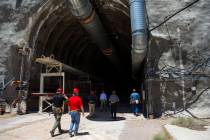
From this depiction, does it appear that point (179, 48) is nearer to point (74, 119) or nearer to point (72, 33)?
point (74, 119)

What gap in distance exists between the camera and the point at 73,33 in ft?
82.9

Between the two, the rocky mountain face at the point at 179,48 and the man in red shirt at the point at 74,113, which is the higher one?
the rocky mountain face at the point at 179,48

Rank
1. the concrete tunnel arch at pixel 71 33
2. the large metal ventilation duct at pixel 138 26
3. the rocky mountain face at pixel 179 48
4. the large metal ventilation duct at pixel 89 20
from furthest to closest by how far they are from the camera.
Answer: the concrete tunnel arch at pixel 71 33, the large metal ventilation duct at pixel 89 20, the rocky mountain face at pixel 179 48, the large metal ventilation duct at pixel 138 26

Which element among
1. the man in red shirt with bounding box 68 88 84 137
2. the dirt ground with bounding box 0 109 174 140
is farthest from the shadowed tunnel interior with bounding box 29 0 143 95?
the man in red shirt with bounding box 68 88 84 137

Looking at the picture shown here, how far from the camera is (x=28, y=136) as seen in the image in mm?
11656

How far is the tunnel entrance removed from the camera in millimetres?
20500

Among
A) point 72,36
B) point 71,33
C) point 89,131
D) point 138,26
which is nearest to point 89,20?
point 138,26

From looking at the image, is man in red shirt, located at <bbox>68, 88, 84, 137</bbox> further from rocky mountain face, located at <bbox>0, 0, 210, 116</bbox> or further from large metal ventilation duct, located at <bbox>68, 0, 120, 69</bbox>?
large metal ventilation duct, located at <bbox>68, 0, 120, 69</bbox>

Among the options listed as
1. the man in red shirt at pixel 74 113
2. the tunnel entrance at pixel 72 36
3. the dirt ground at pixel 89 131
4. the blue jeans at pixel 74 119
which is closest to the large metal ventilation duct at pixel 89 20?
the tunnel entrance at pixel 72 36

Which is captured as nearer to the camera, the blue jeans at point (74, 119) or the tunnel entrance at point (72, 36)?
the blue jeans at point (74, 119)

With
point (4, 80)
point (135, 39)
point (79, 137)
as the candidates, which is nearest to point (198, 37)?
point (135, 39)

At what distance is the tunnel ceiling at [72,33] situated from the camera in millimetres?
20516

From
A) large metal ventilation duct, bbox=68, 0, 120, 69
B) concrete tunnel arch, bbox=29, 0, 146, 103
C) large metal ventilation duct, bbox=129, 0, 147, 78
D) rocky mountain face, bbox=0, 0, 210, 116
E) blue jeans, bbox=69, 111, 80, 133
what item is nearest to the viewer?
blue jeans, bbox=69, 111, 80, 133

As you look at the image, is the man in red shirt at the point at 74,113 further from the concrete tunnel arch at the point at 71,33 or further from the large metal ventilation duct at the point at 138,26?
the concrete tunnel arch at the point at 71,33
